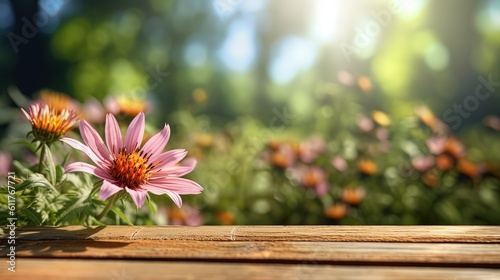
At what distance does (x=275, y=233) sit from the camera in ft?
2.67

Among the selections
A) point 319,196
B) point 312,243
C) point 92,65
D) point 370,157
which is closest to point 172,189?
point 312,243

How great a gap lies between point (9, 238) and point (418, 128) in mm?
1432

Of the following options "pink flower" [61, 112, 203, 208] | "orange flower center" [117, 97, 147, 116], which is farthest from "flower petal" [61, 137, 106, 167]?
"orange flower center" [117, 97, 147, 116]

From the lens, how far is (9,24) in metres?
4.05

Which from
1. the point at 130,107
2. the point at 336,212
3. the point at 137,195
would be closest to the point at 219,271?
the point at 137,195

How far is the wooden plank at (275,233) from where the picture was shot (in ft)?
2.58

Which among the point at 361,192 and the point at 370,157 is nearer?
the point at 361,192

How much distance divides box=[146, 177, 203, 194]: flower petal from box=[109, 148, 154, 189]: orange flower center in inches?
0.6

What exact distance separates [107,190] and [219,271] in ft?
0.62

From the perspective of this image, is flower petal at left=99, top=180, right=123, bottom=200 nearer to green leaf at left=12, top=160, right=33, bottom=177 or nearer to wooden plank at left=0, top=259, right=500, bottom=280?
wooden plank at left=0, top=259, right=500, bottom=280

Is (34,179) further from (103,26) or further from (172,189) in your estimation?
(103,26)

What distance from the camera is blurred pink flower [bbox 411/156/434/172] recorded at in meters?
1.80

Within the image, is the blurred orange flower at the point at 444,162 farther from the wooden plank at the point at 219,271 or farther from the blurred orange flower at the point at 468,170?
the wooden plank at the point at 219,271

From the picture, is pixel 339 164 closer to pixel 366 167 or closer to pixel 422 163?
pixel 366 167
